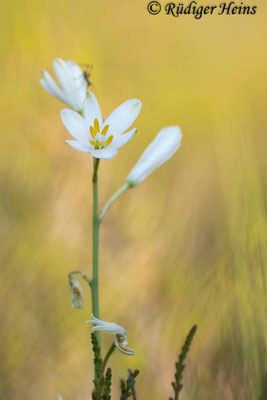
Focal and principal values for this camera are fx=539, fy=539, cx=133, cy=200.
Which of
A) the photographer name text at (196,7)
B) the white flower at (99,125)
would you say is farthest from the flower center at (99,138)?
the photographer name text at (196,7)

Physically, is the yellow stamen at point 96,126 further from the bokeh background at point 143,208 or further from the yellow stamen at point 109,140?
the bokeh background at point 143,208

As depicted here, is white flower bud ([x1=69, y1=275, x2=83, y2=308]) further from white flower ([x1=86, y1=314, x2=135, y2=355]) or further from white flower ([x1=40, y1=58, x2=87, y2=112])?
white flower ([x1=40, y1=58, x2=87, y2=112])

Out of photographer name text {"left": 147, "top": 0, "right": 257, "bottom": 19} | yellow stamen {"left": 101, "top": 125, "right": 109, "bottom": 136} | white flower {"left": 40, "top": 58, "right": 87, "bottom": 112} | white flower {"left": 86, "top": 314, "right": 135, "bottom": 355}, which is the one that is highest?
photographer name text {"left": 147, "top": 0, "right": 257, "bottom": 19}

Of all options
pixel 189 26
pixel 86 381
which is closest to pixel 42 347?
pixel 86 381

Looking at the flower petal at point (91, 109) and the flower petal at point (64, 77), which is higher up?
the flower petal at point (64, 77)

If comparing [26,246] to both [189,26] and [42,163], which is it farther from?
[189,26]

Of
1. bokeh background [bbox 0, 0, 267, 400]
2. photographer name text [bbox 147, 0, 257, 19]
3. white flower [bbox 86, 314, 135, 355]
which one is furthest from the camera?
photographer name text [bbox 147, 0, 257, 19]

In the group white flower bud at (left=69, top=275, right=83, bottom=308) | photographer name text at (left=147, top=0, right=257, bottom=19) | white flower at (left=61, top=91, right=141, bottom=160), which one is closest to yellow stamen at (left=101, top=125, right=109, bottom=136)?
white flower at (left=61, top=91, right=141, bottom=160)

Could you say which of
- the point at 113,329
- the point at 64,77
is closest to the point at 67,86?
the point at 64,77
